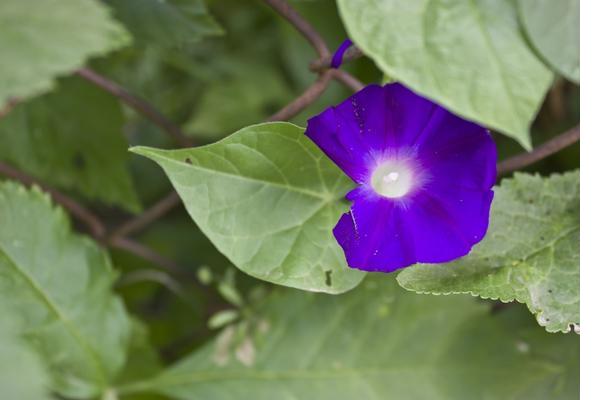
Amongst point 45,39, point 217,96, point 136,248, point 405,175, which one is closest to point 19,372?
point 45,39

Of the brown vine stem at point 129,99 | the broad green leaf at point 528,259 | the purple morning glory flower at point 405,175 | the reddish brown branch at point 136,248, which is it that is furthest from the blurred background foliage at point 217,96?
the purple morning glory flower at point 405,175

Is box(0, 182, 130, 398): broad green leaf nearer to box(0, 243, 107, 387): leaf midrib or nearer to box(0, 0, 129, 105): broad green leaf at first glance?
box(0, 243, 107, 387): leaf midrib

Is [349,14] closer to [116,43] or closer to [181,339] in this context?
[116,43]

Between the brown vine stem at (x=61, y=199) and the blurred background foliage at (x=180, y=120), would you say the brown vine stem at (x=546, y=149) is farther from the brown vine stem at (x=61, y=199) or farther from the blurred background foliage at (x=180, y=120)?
the brown vine stem at (x=61, y=199)

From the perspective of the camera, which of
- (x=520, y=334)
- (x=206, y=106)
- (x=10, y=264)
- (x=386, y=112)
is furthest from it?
(x=206, y=106)

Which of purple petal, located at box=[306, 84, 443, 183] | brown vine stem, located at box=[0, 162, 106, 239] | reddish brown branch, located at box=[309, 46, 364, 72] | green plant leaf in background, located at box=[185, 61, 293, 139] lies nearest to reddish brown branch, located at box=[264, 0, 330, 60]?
reddish brown branch, located at box=[309, 46, 364, 72]

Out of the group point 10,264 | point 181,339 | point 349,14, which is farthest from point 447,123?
point 181,339
